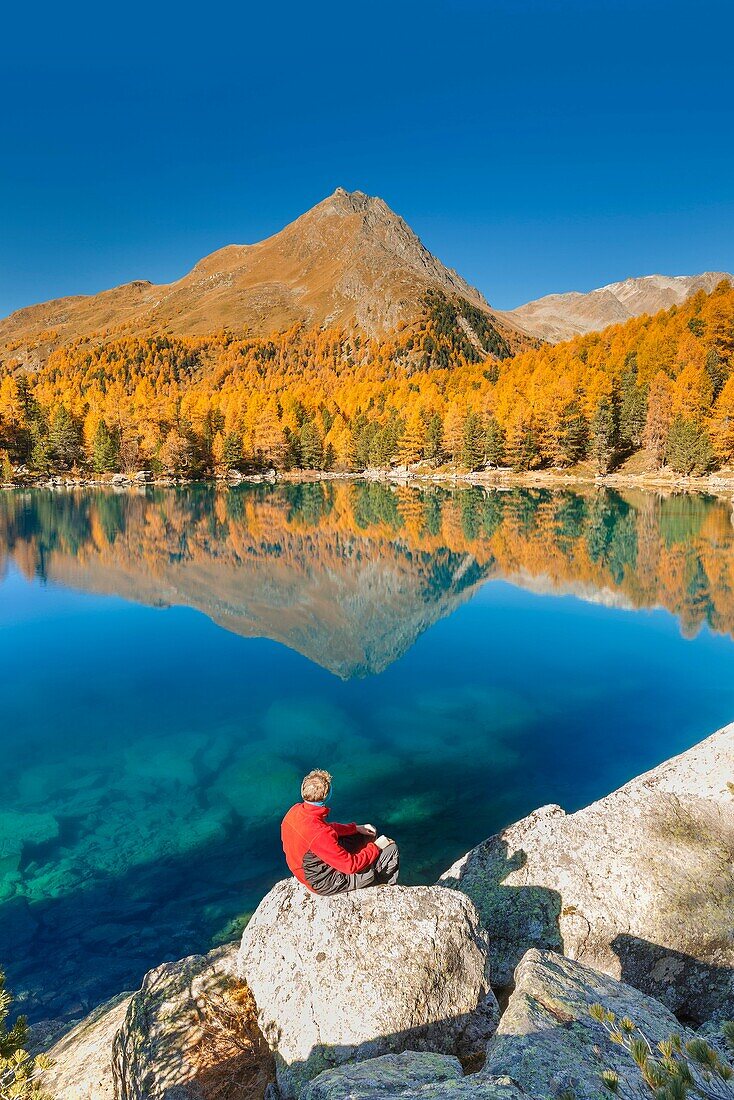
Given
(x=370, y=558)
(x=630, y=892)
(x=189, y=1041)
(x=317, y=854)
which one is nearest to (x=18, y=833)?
(x=189, y=1041)

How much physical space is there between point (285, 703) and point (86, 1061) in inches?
602

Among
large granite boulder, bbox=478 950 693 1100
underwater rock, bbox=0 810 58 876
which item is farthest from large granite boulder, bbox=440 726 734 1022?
underwater rock, bbox=0 810 58 876

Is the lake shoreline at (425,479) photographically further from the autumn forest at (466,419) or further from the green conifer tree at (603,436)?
the green conifer tree at (603,436)

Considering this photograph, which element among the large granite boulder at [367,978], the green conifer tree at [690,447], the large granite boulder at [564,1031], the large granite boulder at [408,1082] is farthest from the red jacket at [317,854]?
the green conifer tree at [690,447]

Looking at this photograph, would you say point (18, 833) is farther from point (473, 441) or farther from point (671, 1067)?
point (473, 441)

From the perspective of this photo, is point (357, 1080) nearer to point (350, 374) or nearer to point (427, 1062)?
point (427, 1062)

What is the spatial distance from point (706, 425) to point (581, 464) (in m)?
25.8

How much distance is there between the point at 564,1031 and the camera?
442cm

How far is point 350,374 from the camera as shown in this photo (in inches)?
7736

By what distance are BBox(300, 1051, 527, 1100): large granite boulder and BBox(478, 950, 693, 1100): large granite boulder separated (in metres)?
0.18

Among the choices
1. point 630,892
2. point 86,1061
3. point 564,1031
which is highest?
point 564,1031

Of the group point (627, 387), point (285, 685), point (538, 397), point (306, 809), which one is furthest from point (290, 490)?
point (306, 809)

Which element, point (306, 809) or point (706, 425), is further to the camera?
point (706, 425)

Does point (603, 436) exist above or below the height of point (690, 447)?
above
